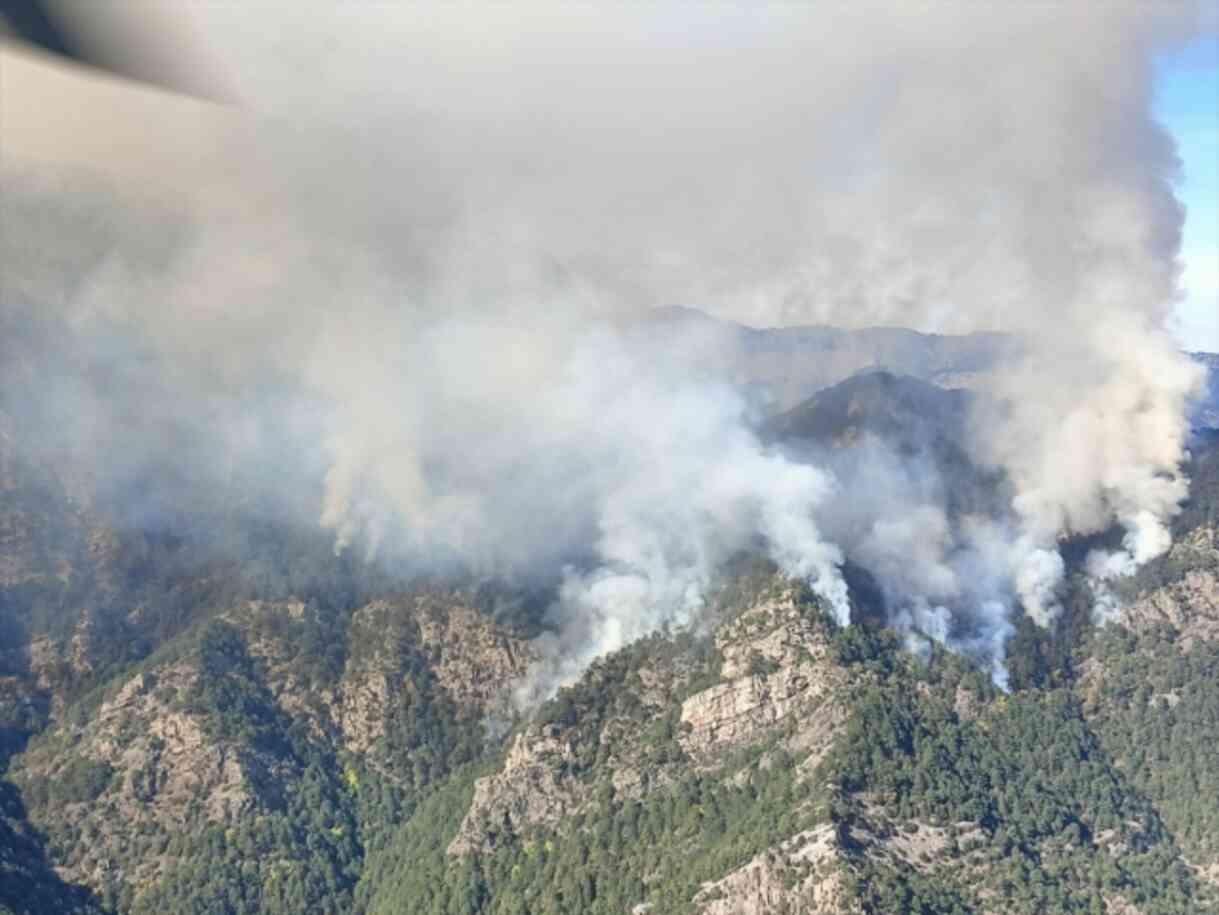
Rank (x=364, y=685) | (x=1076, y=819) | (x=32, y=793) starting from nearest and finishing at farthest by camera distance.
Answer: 1. (x=1076, y=819)
2. (x=32, y=793)
3. (x=364, y=685)

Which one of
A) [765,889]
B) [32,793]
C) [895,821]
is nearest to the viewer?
[765,889]

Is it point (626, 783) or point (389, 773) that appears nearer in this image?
point (626, 783)

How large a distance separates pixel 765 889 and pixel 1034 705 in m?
49.1

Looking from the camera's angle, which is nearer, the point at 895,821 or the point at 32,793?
the point at 895,821

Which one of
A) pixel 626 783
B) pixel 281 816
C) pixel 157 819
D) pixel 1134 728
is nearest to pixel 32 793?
pixel 157 819

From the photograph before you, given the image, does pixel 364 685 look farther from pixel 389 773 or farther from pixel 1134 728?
pixel 1134 728

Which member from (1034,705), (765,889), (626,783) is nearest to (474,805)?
(626,783)

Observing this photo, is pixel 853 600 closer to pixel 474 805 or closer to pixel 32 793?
pixel 474 805

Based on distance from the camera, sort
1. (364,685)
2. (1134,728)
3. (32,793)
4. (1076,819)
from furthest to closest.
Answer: (364,685)
(32,793)
(1134,728)
(1076,819)

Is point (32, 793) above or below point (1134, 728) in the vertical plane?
below

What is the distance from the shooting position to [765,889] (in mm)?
133000

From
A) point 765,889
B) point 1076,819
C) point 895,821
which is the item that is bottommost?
point 765,889

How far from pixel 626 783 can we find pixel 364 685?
4647 centimetres

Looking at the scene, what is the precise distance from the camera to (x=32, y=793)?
18075 centimetres
